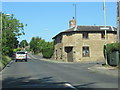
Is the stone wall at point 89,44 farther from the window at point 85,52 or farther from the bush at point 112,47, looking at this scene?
the bush at point 112,47

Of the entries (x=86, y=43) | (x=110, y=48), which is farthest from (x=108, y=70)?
(x=86, y=43)

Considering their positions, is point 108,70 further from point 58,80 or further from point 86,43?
point 86,43

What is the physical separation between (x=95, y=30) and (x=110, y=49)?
2007 centimetres

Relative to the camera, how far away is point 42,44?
9756 cm

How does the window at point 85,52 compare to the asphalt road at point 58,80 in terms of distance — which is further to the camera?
the window at point 85,52

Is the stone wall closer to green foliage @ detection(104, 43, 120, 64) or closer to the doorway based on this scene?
the doorway

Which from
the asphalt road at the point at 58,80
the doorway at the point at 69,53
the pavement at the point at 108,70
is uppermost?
the doorway at the point at 69,53

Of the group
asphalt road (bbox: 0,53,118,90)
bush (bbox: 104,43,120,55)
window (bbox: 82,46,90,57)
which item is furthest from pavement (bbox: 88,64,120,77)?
window (bbox: 82,46,90,57)

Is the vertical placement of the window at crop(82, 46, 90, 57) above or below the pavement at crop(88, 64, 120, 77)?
above

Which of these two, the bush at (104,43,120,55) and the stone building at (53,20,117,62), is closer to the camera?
the bush at (104,43,120,55)

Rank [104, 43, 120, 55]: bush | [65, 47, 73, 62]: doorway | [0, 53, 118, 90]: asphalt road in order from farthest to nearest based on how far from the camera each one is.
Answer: [65, 47, 73, 62]: doorway, [104, 43, 120, 55]: bush, [0, 53, 118, 90]: asphalt road

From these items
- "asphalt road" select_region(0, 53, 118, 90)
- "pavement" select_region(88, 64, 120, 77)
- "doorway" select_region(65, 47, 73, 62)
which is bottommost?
"asphalt road" select_region(0, 53, 118, 90)

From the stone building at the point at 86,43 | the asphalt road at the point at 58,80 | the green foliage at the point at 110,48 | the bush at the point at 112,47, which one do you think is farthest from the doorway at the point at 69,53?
the asphalt road at the point at 58,80

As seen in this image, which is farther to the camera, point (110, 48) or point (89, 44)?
point (89, 44)
